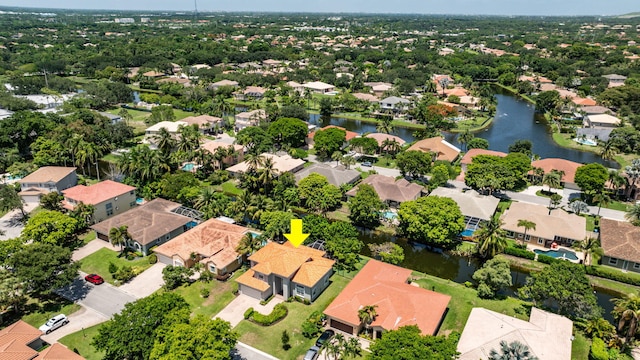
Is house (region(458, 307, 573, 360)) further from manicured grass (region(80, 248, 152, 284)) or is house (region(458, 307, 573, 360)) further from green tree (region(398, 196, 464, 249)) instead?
manicured grass (region(80, 248, 152, 284))

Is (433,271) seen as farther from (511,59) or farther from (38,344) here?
(511,59)

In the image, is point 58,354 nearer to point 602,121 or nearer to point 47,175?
point 47,175

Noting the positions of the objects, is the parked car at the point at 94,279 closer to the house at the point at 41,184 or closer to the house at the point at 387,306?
the house at the point at 387,306

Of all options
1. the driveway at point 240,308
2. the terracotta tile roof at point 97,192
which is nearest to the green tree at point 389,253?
the driveway at point 240,308

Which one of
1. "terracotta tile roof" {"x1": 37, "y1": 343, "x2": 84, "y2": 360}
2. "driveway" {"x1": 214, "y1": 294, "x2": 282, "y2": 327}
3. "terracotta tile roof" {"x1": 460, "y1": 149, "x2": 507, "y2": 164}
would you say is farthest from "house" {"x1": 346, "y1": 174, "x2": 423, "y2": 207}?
"terracotta tile roof" {"x1": 37, "y1": 343, "x2": 84, "y2": 360}

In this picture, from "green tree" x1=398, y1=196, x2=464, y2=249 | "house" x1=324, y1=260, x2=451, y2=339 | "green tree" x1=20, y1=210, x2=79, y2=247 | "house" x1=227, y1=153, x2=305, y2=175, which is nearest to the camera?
"house" x1=324, y1=260, x2=451, y2=339

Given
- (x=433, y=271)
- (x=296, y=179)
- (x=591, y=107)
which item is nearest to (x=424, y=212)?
(x=433, y=271)
